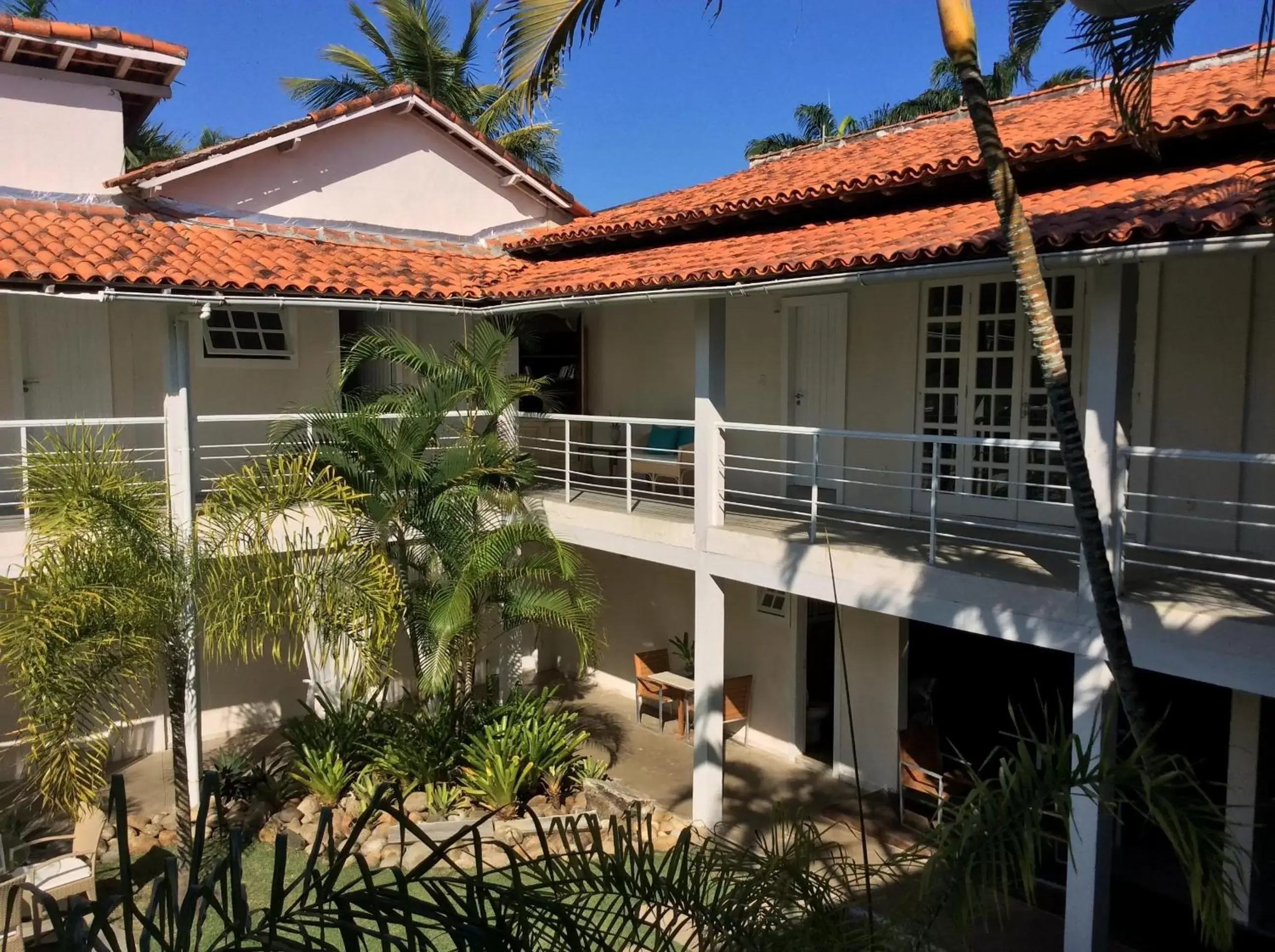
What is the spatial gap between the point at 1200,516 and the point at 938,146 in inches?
194

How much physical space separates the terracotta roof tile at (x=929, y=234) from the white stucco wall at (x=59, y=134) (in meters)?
4.71

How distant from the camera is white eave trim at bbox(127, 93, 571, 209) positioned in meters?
11.2

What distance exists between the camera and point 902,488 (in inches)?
294

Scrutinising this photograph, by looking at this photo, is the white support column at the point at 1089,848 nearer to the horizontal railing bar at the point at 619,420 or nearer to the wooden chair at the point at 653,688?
the horizontal railing bar at the point at 619,420

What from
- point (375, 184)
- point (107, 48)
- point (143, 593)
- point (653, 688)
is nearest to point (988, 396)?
point (653, 688)

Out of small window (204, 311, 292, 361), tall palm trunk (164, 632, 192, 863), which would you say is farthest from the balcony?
tall palm trunk (164, 632, 192, 863)

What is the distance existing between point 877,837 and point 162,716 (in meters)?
8.17

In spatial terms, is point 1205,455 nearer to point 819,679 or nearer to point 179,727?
point 819,679

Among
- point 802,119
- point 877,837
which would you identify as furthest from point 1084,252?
point 802,119

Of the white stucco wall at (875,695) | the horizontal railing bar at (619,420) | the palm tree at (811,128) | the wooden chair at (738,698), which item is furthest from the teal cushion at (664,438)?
the palm tree at (811,128)

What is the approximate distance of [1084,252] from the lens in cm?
579

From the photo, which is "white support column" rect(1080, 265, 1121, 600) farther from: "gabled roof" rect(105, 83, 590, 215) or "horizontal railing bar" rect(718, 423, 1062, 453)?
"gabled roof" rect(105, 83, 590, 215)

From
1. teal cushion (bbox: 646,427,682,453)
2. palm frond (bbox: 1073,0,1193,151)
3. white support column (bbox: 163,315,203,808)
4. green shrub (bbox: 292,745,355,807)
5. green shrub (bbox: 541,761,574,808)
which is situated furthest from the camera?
teal cushion (bbox: 646,427,682,453)

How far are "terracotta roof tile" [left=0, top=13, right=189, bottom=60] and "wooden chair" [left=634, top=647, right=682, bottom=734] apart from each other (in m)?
8.93
